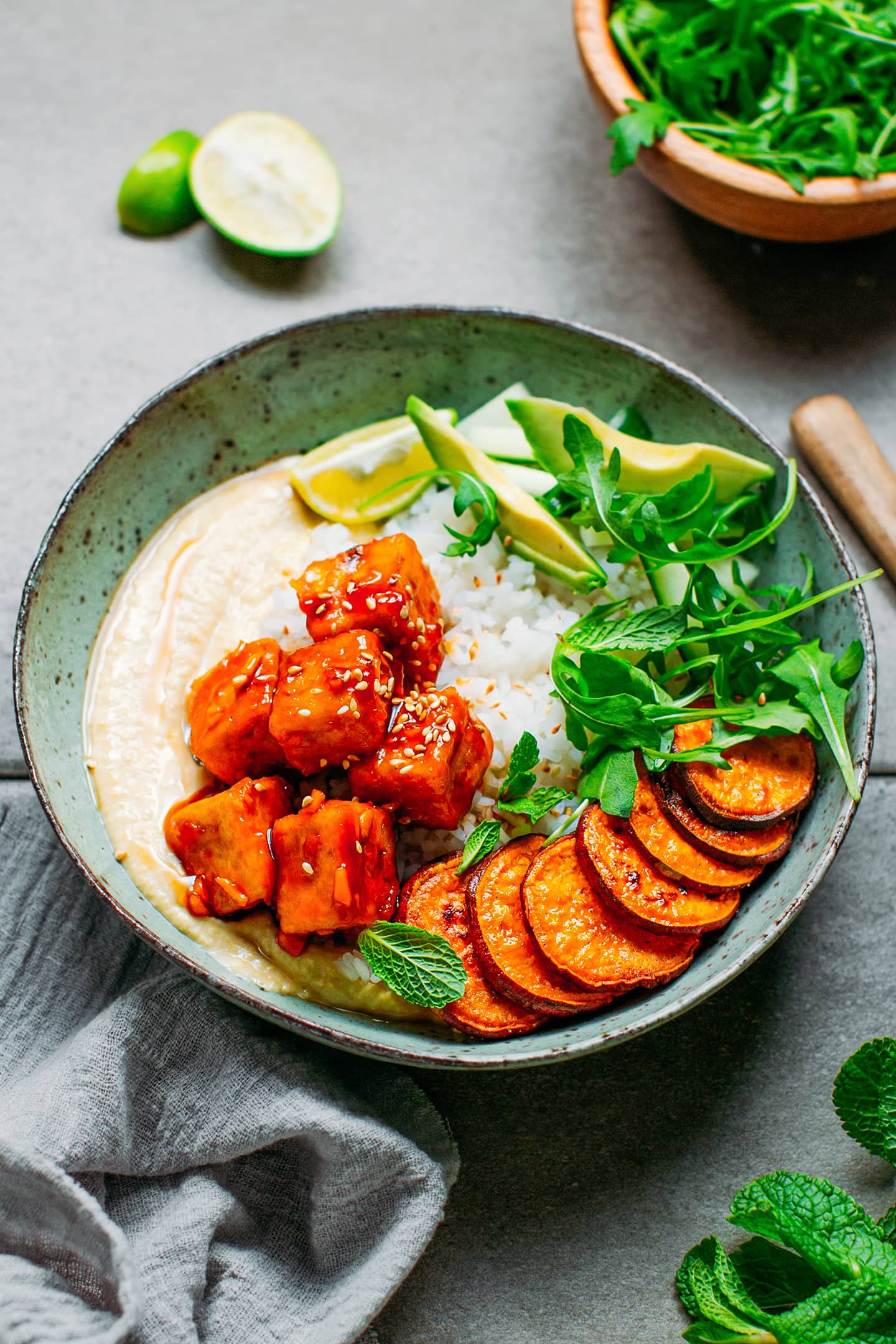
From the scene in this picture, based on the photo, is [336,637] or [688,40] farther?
[688,40]

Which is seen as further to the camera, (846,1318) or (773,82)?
(773,82)

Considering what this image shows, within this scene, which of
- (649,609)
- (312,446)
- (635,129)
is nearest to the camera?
(649,609)

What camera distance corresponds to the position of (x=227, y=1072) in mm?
2305

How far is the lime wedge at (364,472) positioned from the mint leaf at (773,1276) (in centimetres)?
187

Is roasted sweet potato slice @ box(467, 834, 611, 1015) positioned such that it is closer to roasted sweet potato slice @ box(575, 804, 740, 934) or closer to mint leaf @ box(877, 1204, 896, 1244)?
roasted sweet potato slice @ box(575, 804, 740, 934)

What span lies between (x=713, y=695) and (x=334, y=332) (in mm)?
1274

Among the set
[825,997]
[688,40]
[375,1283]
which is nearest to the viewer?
[375,1283]

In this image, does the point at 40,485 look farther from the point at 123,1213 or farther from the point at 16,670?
the point at 123,1213

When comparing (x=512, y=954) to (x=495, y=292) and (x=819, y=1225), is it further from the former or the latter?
(x=495, y=292)

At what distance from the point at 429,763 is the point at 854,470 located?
4.82 ft

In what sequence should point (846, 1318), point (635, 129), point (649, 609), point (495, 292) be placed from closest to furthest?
point (846, 1318) → point (649, 609) → point (635, 129) → point (495, 292)

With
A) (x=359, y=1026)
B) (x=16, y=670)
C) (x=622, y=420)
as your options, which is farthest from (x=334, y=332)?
(x=359, y=1026)

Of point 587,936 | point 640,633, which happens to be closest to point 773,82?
point 640,633

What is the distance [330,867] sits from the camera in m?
2.08
